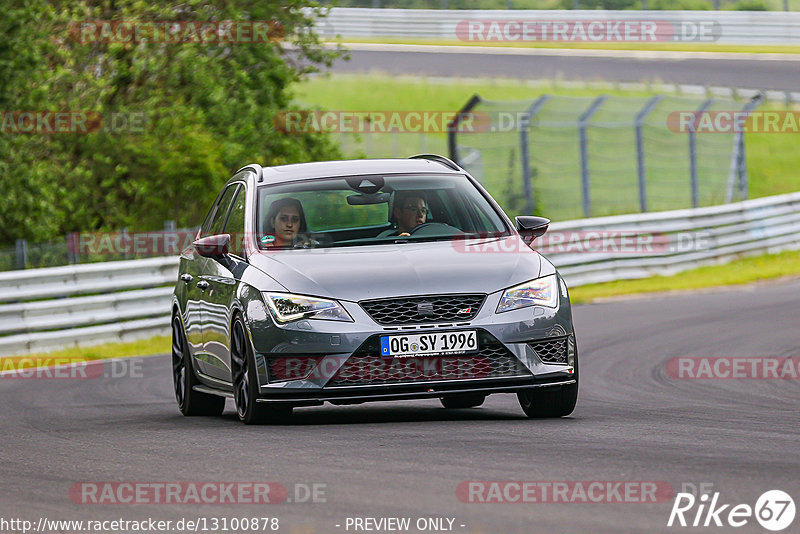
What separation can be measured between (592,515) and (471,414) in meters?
4.28

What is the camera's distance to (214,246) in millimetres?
9781

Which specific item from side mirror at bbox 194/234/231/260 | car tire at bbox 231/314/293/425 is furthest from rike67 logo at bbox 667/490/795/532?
side mirror at bbox 194/234/231/260

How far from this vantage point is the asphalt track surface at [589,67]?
40.4 metres

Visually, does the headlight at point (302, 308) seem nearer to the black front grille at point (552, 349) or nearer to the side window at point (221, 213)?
the black front grille at point (552, 349)

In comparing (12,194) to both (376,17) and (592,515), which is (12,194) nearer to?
(592,515)

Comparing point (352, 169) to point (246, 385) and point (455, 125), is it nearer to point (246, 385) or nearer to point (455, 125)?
point (246, 385)

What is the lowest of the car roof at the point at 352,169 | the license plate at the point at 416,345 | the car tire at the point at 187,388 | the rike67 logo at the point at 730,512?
the car tire at the point at 187,388

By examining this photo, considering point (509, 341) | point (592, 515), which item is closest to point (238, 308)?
point (509, 341)

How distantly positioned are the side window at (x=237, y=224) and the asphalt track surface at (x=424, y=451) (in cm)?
110

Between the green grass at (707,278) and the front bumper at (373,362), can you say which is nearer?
the front bumper at (373,362)

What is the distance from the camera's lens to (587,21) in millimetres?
45156

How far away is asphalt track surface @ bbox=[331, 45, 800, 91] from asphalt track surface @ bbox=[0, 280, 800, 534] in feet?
94.1

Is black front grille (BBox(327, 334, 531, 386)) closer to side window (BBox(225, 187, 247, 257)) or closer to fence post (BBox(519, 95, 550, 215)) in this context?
side window (BBox(225, 187, 247, 257))

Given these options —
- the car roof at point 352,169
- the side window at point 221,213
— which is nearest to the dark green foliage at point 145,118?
the side window at point 221,213
